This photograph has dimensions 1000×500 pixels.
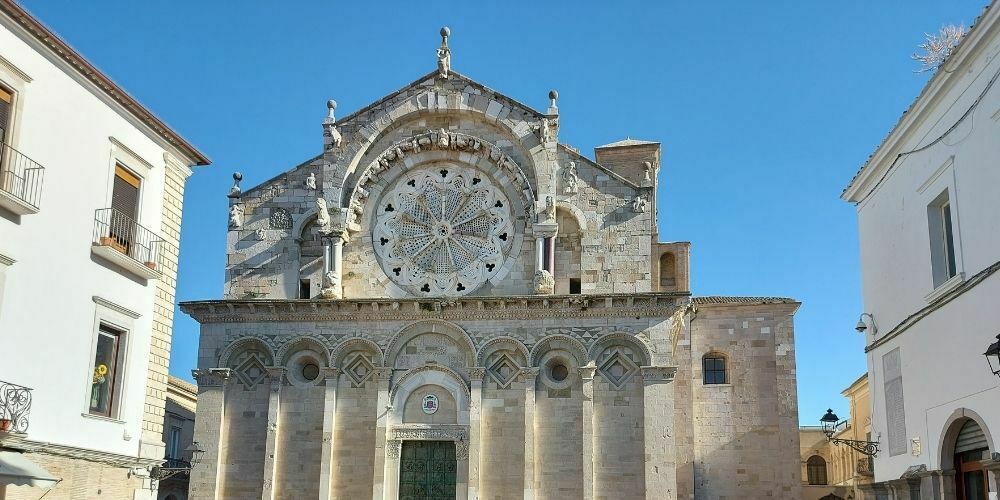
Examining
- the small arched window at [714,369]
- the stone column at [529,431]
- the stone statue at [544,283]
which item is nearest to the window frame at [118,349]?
the stone column at [529,431]

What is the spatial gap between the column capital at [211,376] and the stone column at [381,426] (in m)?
3.41

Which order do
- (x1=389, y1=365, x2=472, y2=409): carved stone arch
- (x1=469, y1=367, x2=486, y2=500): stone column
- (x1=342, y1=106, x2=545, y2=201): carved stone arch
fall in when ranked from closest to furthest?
(x1=469, y1=367, x2=486, y2=500): stone column, (x1=389, y1=365, x2=472, y2=409): carved stone arch, (x1=342, y1=106, x2=545, y2=201): carved stone arch

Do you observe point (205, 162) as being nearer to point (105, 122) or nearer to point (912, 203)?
point (105, 122)

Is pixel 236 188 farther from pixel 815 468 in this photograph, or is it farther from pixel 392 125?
pixel 815 468

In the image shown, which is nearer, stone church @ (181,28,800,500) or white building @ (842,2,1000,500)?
white building @ (842,2,1000,500)

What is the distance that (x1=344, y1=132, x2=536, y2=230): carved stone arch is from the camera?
918 inches

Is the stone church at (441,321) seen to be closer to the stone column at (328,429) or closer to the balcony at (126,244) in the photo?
the stone column at (328,429)

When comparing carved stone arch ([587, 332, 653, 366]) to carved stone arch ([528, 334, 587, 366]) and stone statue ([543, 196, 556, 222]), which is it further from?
stone statue ([543, 196, 556, 222])

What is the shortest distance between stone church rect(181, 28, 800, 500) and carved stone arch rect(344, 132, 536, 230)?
37mm

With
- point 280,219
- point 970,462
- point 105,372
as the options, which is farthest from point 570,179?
point 105,372

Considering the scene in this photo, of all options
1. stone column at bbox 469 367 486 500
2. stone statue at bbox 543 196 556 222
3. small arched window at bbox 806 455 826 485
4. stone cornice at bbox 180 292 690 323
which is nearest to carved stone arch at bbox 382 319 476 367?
stone cornice at bbox 180 292 690 323

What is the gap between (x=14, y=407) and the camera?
1217 centimetres

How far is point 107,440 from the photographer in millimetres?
14219

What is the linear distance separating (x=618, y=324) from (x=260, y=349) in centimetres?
818
